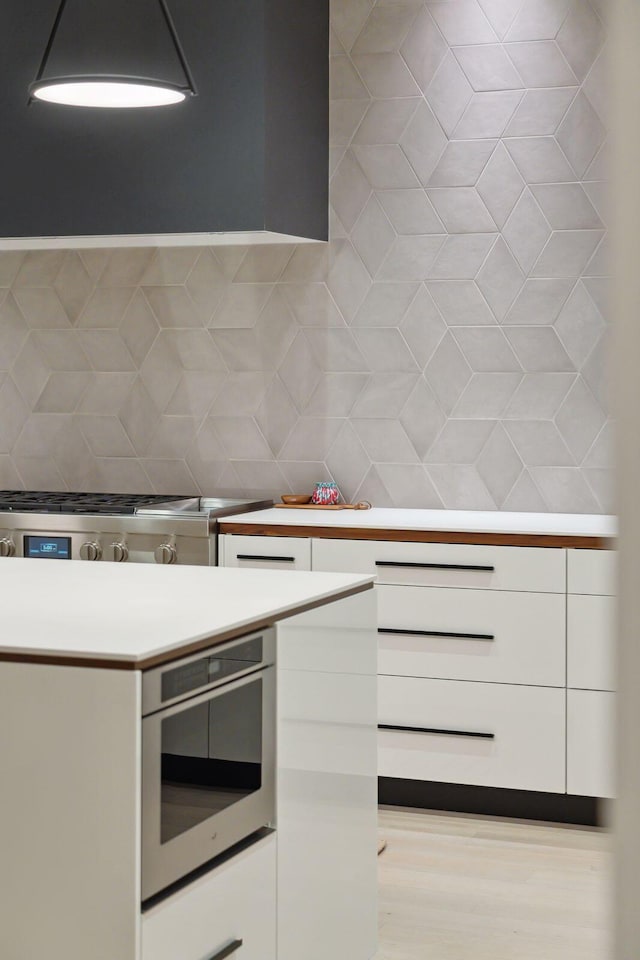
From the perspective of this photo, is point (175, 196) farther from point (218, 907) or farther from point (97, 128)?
point (218, 907)

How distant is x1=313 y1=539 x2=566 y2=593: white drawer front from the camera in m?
3.61

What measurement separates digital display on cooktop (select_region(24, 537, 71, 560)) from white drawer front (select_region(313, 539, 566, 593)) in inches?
35.1

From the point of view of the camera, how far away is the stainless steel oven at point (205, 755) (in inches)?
65.4

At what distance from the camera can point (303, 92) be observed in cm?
421

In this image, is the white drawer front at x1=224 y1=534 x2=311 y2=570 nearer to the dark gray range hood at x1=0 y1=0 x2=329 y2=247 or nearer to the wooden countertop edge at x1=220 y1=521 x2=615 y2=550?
the wooden countertop edge at x1=220 y1=521 x2=615 y2=550

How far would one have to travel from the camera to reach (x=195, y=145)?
4031 millimetres

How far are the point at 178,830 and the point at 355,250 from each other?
120 inches

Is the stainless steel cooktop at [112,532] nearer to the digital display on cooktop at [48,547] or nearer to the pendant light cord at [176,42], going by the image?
the digital display on cooktop at [48,547]

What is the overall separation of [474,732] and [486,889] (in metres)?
0.61

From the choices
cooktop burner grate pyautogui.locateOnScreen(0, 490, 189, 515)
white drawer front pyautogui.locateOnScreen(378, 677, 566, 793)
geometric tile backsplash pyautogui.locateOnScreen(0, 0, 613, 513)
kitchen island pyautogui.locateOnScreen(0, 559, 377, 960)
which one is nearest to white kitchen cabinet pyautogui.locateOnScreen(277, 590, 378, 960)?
kitchen island pyautogui.locateOnScreen(0, 559, 377, 960)

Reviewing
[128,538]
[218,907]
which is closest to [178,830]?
[218,907]

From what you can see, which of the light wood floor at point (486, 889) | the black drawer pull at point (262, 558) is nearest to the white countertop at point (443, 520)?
the black drawer pull at point (262, 558)

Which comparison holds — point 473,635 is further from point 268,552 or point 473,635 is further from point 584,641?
point 268,552

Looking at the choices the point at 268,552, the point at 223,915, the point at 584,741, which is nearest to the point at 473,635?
the point at 584,741
